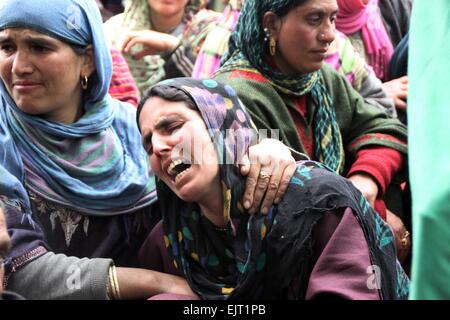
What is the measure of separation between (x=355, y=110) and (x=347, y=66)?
0.36 meters

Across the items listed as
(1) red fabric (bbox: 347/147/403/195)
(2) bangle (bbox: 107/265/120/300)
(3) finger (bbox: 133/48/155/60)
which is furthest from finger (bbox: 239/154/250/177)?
(3) finger (bbox: 133/48/155/60)

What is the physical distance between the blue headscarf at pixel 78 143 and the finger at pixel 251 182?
564mm

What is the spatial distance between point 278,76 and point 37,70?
2.86ft

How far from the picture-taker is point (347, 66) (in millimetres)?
3520

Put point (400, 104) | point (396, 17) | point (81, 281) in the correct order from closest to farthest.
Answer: point (81, 281), point (400, 104), point (396, 17)

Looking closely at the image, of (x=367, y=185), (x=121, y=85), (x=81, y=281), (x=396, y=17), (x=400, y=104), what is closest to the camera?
(x=81, y=281)

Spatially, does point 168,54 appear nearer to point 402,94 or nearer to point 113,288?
point 402,94

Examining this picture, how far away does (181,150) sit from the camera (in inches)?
88.4

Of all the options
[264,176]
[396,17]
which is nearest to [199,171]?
[264,176]

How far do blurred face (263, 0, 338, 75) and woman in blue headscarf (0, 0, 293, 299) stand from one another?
2.11ft

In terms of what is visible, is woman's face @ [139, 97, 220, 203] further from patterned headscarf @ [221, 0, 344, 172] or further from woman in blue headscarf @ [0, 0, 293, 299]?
patterned headscarf @ [221, 0, 344, 172]
